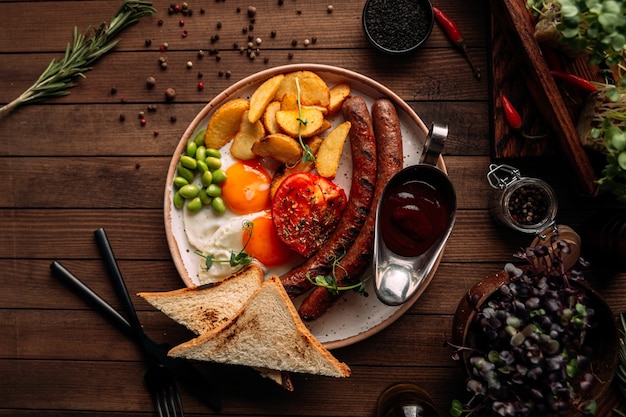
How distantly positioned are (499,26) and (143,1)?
1.97 m

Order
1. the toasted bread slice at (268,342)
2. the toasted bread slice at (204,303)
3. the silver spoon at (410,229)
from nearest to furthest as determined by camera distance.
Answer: the silver spoon at (410,229) → the toasted bread slice at (268,342) → the toasted bread slice at (204,303)

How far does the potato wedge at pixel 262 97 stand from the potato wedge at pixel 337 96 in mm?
283

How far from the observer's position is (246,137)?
286 centimetres

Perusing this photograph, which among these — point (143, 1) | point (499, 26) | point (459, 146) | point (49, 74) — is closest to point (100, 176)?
point (49, 74)

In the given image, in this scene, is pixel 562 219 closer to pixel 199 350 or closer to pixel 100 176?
pixel 199 350

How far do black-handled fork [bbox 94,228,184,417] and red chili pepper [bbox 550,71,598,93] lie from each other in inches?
99.8

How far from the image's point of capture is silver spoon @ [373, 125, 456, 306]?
8.37ft

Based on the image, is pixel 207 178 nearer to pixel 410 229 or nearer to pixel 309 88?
pixel 309 88

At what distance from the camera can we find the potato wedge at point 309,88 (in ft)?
9.25

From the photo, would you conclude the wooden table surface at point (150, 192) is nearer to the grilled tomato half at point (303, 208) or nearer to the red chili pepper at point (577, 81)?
the red chili pepper at point (577, 81)

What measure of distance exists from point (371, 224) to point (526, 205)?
2.73ft

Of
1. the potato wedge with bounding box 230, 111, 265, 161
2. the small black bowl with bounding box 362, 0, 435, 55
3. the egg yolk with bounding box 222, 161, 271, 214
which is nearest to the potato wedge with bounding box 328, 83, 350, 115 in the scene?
the small black bowl with bounding box 362, 0, 435, 55

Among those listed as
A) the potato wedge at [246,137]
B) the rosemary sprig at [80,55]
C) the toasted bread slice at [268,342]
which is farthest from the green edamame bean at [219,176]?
the rosemary sprig at [80,55]

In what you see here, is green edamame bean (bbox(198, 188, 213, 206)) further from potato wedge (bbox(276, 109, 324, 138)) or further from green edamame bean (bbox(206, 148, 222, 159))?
potato wedge (bbox(276, 109, 324, 138))
